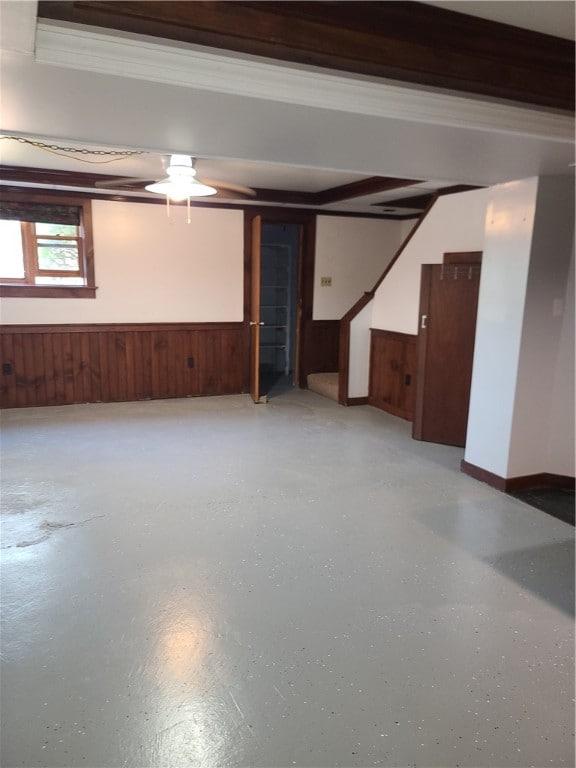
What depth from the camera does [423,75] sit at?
75.5 inches

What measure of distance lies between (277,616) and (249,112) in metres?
2.08

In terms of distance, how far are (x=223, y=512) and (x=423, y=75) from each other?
2476 mm

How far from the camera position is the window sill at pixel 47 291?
5.21 meters

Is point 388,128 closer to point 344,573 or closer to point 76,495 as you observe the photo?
point 344,573

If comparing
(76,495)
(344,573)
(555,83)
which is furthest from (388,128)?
(76,495)

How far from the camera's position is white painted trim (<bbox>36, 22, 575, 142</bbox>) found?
5.15 feet

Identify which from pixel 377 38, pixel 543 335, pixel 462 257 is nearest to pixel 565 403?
pixel 543 335

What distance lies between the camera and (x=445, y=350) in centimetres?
437

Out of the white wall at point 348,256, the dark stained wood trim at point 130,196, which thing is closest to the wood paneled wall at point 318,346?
the white wall at point 348,256

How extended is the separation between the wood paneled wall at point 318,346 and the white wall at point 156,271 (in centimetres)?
96

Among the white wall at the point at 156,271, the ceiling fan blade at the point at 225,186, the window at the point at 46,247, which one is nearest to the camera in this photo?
the ceiling fan blade at the point at 225,186

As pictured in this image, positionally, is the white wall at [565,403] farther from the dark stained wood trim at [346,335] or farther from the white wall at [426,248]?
the dark stained wood trim at [346,335]

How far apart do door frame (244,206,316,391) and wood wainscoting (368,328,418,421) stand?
1.16 metres

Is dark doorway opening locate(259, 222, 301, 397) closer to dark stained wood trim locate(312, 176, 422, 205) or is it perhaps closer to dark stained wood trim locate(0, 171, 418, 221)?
dark stained wood trim locate(0, 171, 418, 221)
